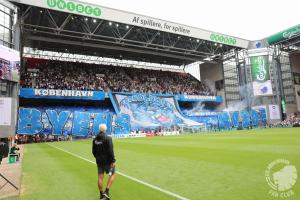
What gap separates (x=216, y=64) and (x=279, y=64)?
13580 millimetres

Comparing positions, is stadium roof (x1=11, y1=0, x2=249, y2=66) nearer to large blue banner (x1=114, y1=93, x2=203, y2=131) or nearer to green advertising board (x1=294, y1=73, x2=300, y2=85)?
large blue banner (x1=114, y1=93, x2=203, y2=131)

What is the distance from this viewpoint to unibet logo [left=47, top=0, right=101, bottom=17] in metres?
35.5

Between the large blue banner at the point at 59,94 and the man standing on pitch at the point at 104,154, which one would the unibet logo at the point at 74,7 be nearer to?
the large blue banner at the point at 59,94

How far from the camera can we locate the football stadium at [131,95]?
10.5 meters

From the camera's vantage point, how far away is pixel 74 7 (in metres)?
36.9

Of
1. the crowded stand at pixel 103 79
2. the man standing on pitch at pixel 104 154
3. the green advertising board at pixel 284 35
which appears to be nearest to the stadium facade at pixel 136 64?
the green advertising board at pixel 284 35

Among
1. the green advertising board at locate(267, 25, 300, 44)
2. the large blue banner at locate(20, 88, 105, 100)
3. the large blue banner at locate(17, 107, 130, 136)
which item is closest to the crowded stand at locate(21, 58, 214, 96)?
the large blue banner at locate(20, 88, 105, 100)

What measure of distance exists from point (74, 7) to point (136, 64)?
27.3m

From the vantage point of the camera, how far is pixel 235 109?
196ft

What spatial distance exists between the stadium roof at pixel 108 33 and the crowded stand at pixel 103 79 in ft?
11.5

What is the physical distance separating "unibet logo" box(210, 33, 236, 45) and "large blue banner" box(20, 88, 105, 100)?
22.7m

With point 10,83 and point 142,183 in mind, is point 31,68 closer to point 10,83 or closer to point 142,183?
point 10,83

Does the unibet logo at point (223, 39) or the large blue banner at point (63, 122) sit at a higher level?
the unibet logo at point (223, 39)

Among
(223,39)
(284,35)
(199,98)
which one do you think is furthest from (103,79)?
(284,35)
